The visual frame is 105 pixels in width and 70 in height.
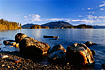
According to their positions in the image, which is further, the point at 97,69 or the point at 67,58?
the point at 67,58

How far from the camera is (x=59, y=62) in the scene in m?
11.0

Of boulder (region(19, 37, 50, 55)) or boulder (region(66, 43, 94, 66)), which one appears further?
boulder (region(19, 37, 50, 55))

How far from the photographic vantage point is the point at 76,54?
10.3 meters

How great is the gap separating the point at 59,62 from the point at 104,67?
5458mm

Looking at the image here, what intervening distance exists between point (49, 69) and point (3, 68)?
15.1ft

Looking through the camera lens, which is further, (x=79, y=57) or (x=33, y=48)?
(x=33, y=48)

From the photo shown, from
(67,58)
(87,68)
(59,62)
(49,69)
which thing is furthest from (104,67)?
(49,69)

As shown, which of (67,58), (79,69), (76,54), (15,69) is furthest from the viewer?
(67,58)

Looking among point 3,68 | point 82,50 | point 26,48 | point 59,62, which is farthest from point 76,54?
point 26,48

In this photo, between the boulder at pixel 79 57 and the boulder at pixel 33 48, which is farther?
the boulder at pixel 33 48

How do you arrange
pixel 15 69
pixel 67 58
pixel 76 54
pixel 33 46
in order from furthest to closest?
pixel 33 46, pixel 67 58, pixel 76 54, pixel 15 69

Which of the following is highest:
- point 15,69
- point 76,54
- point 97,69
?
point 76,54

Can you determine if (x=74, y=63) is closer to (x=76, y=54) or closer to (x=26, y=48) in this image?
(x=76, y=54)

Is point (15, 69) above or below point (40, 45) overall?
below
